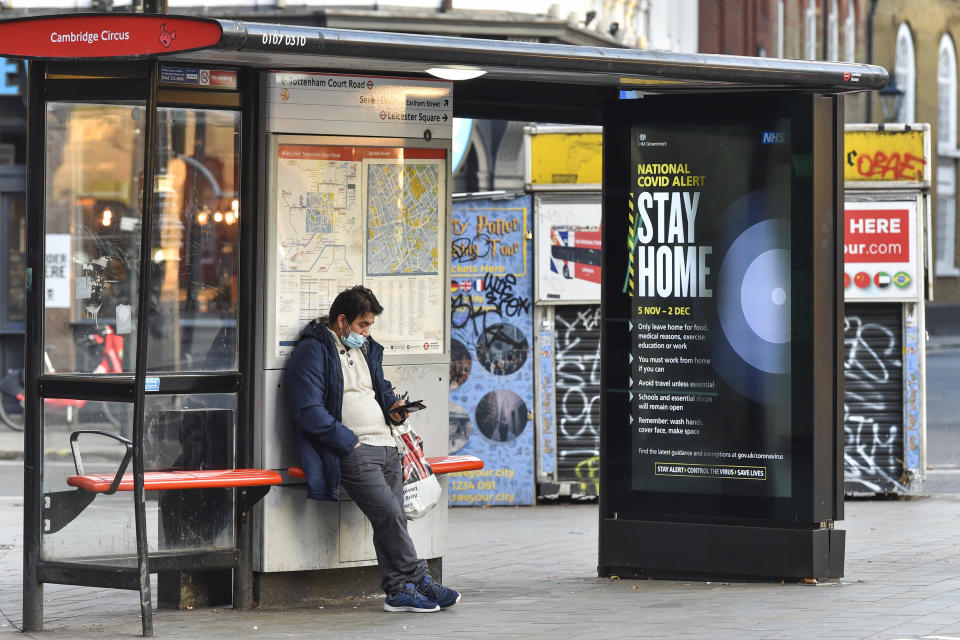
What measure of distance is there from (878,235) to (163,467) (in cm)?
632

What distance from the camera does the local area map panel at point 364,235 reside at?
25.4 ft

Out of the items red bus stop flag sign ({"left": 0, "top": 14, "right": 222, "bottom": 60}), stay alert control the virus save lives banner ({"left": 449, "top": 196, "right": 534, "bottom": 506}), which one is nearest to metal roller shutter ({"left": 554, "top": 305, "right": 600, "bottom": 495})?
stay alert control the virus save lives banner ({"left": 449, "top": 196, "right": 534, "bottom": 506})

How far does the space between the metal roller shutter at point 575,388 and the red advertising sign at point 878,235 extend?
1982 millimetres

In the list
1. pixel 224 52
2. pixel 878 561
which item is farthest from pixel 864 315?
pixel 224 52

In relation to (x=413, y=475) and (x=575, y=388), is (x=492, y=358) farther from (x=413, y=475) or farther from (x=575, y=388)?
(x=413, y=475)

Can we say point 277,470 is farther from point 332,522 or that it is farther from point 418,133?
point 418,133

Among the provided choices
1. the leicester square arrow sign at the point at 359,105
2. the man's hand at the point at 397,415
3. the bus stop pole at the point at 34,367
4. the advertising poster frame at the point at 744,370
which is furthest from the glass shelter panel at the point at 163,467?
the advertising poster frame at the point at 744,370

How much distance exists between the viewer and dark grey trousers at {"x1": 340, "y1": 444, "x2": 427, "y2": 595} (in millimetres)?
7480

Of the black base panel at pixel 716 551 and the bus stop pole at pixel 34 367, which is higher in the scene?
the bus stop pole at pixel 34 367

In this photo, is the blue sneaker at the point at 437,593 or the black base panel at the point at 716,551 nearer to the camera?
the blue sneaker at the point at 437,593

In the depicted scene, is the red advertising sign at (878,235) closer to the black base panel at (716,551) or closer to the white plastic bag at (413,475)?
the black base panel at (716,551)

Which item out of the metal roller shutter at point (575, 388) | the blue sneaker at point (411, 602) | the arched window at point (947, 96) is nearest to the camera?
the blue sneaker at point (411, 602)

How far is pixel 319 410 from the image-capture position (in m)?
7.38

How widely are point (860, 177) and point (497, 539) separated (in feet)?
12.7
